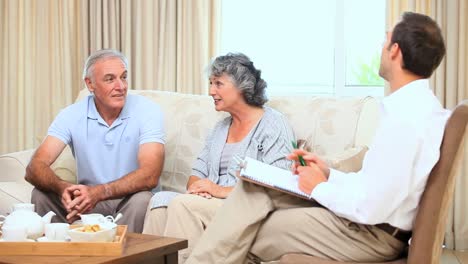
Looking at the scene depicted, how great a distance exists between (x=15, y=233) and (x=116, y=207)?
3.22 ft

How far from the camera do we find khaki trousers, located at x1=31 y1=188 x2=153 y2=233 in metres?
3.05

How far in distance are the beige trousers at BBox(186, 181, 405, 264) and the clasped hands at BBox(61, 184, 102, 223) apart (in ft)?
2.66

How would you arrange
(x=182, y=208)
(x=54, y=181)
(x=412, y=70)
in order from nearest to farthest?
(x=412, y=70) → (x=182, y=208) → (x=54, y=181)

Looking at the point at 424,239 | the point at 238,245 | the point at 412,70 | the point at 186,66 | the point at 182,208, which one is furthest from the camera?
the point at 186,66

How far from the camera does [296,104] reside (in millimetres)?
3383

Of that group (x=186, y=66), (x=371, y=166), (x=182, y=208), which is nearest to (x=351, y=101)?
(x=182, y=208)

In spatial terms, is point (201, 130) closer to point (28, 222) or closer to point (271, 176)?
point (271, 176)

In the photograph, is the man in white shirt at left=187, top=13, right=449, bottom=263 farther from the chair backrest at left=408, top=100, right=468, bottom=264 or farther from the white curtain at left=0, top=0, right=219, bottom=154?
the white curtain at left=0, top=0, right=219, bottom=154

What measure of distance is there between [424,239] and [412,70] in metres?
0.53

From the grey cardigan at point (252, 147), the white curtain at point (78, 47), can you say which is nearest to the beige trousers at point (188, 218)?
the grey cardigan at point (252, 147)

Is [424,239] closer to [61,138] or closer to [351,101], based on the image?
[351,101]

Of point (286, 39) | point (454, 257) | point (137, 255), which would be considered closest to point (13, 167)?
point (137, 255)

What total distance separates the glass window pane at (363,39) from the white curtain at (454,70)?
0.39 meters

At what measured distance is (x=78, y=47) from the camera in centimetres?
489
